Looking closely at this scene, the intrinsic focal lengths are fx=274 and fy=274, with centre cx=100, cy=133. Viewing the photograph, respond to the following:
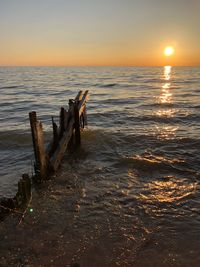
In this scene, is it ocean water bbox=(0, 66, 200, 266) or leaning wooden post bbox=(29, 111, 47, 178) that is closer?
ocean water bbox=(0, 66, 200, 266)

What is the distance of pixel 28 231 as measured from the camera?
5.95m

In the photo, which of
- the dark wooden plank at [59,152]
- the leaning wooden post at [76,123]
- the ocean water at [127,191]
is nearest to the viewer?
the ocean water at [127,191]

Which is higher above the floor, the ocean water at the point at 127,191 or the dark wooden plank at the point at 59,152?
the dark wooden plank at the point at 59,152

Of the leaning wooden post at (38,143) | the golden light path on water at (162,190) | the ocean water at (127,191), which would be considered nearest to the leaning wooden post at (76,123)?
the ocean water at (127,191)

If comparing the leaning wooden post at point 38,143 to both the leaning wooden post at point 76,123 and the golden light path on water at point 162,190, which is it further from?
the leaning wooden post at point 76,123

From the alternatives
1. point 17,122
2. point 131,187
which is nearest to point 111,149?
point 131,187

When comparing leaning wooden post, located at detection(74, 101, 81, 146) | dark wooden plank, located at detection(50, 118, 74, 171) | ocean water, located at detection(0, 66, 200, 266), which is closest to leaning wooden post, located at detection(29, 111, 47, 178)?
dark wooden plank, located at detection(50, 118, 74, 171)

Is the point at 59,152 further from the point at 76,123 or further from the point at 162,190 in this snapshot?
the point at 162,190

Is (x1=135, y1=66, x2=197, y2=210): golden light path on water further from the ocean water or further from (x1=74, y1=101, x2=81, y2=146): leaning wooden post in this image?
(x1=74, y1=101, x2=81, y2=146): leaning wooden post

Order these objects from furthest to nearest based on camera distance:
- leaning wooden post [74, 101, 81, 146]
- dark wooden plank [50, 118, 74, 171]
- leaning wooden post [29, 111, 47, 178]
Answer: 1. leaning wooden post [74, 101, 81, 146]
2. dark wooden plank [50, 118, 74, 171]
3. leaning wooden post [29, 111, 47, 178]

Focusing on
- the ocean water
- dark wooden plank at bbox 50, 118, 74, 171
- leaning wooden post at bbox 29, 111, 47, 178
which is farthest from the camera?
dark wooden plank at bbox 50, 118, 74, 171

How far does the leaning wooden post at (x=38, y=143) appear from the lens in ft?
22.8

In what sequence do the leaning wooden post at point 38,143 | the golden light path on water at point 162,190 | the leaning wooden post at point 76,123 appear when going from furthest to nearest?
the leaning wooden post at point 76,123 → the golden light path on water at point 162,190 → the leaning wooden post at point 38,143

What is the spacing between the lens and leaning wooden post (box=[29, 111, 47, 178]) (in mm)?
6953
